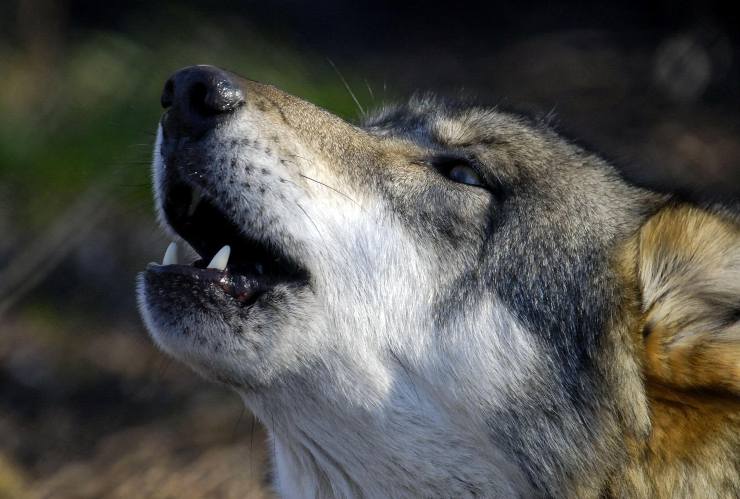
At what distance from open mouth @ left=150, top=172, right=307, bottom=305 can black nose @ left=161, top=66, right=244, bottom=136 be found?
0.65 ft

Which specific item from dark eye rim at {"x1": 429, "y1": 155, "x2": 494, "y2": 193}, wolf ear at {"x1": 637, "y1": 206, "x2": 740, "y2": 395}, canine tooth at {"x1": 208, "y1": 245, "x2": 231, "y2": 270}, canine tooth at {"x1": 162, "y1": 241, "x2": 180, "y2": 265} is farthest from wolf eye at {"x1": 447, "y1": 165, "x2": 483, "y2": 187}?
canine tooth at {"x1": 162, "y1": 241, "x2": 180, "y2": 265}

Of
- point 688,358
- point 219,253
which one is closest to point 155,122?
point 219,253

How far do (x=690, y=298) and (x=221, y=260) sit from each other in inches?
63.5

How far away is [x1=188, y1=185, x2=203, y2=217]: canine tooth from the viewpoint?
11.7ft

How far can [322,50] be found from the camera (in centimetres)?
1099

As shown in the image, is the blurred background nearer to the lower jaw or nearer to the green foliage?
the green foliage

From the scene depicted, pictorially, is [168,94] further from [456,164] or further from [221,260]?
[456,164]

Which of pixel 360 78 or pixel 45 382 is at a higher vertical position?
pixel 360 78

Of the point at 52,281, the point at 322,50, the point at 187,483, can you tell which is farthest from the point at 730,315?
the point at 322,50

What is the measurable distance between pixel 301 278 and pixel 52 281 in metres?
5.55

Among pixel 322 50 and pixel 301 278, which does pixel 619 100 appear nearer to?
pixel 322 50

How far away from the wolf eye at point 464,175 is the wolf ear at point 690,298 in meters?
0.63

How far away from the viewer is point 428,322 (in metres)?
3.52

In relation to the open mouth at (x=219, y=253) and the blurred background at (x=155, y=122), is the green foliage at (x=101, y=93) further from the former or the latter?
the open mouth at (x=219, y=253)
